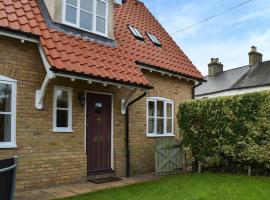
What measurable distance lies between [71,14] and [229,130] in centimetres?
622

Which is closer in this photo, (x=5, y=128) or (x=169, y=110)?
(x=5, y=128)

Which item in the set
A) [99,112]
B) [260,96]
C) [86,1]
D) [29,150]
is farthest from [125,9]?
[29,150]

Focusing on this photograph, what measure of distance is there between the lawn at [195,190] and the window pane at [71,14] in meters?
5.18

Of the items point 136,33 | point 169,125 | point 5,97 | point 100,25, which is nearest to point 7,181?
point 5,97

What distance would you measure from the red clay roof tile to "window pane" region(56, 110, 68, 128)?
1.49 metres

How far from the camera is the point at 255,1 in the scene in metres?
15.2

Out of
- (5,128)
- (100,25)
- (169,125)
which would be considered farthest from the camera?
(169,125)

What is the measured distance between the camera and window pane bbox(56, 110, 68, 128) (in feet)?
32.7

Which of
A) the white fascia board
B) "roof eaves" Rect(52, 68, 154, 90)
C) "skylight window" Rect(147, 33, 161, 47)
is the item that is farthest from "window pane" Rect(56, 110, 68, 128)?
"skylight window" Rect(147, 33, 161, 47)

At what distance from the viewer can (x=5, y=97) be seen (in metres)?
8.86

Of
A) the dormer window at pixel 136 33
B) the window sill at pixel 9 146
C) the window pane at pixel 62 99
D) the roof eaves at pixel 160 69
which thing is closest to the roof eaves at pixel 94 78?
the window pane at pixel 62 99

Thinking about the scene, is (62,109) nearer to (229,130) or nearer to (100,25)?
(100,25)

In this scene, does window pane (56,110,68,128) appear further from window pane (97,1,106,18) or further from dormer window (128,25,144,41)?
dormer window (128,25,144,41)

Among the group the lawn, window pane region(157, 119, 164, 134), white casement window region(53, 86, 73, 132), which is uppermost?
white casement window region(53, 86, 73, 132)
